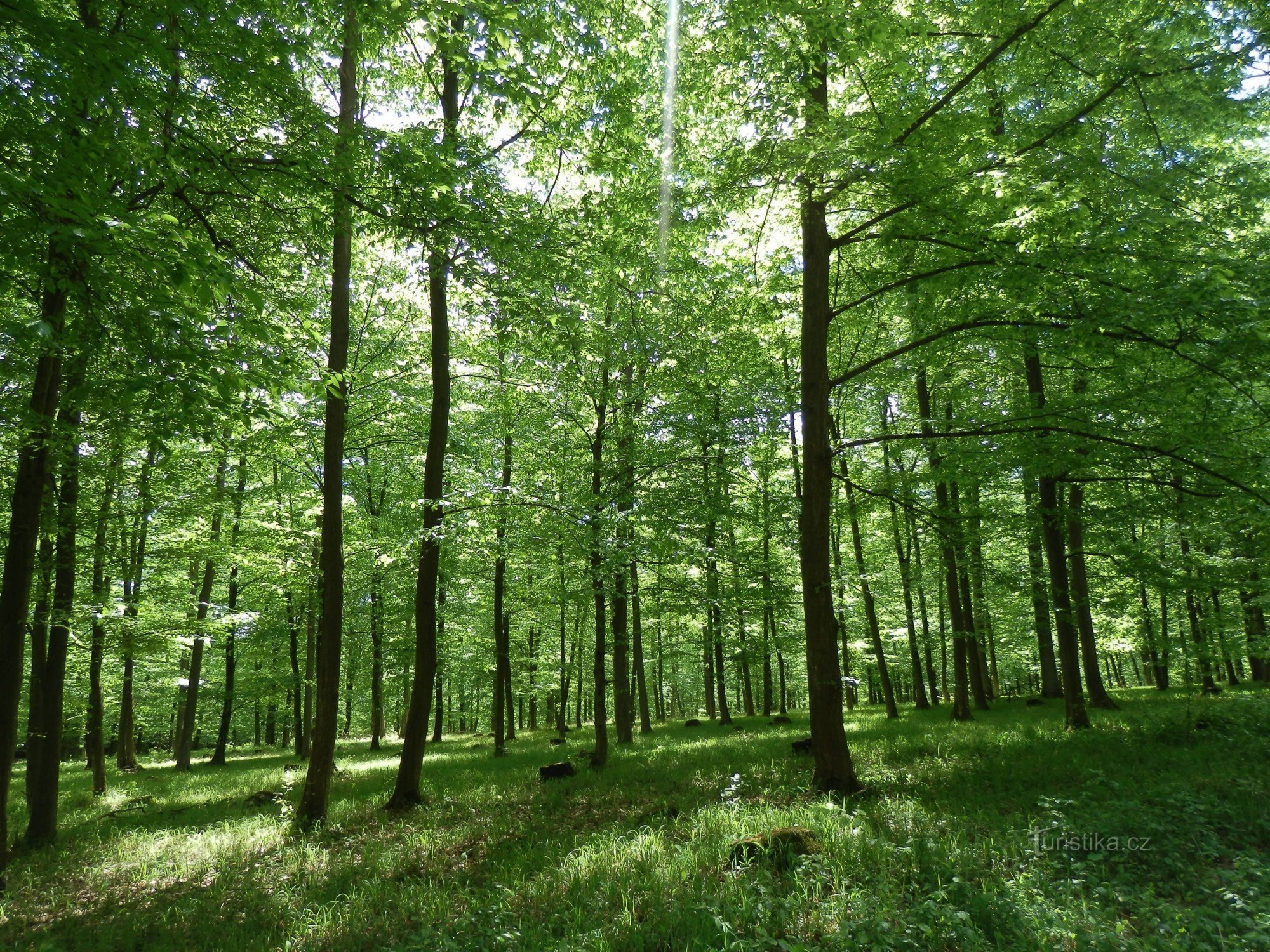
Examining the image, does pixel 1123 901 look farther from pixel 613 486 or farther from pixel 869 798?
pixel 613 486

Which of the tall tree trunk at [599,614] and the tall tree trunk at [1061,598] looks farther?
the tall tree trunk at [599,614]

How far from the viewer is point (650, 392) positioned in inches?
558

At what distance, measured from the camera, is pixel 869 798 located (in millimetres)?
8078

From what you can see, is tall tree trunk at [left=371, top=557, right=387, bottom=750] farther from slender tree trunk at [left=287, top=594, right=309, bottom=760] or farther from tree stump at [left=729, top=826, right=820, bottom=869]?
tree stump at [left=729, top=826, right=820, bottom=869]

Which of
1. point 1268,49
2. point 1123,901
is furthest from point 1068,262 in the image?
point 1123,901

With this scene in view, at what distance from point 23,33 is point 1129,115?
12850 mm

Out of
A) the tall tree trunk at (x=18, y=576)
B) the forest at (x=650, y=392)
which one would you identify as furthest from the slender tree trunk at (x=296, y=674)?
the tall tree trunk at (x=18, y=576)

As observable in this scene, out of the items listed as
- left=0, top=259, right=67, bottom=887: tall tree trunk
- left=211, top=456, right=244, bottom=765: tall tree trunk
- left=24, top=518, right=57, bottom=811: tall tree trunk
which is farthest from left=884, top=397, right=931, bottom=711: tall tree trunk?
left=211, top=456, right=244, bottom=765: tall tree trunk

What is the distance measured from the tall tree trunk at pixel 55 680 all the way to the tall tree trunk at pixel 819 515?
10733 millimetres

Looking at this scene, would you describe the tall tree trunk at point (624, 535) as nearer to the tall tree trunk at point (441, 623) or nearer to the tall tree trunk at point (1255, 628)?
the tall tree trunk at point (441, 623)

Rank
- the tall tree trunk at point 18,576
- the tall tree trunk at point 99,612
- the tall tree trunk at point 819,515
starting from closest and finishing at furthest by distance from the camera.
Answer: the tall tree trunk at point 18,576 → the tall tree trunk at point 819,515 → the tall tree trunk at point 99,612

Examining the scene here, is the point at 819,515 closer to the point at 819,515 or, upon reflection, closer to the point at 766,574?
the point at 819,515

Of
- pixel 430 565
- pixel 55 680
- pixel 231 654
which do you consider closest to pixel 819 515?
pixel 430 565

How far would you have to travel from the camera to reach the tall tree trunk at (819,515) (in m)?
8.52
